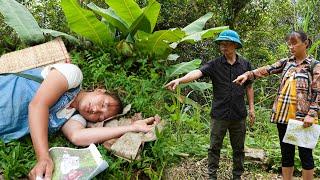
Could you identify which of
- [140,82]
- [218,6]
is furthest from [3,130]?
[218,6]

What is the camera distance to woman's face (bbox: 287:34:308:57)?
122 inches

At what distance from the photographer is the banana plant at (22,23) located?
492 cm

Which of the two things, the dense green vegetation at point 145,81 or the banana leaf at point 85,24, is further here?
the banana leaf at point 85,24

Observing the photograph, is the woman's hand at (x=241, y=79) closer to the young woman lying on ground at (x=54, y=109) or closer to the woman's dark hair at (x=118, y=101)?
the young woman lying on ground at (x=54, y=109)

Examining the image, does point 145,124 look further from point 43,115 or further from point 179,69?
point 179,69

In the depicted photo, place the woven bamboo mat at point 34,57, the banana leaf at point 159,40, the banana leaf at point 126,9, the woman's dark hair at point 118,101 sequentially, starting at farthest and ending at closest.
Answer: the banana leaf at point 126,9 < the banana leaf at point 159,40 < the woven bamboo mat at point 34,57 < the woman's dark hair at point 118,101

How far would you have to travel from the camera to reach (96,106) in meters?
3.46

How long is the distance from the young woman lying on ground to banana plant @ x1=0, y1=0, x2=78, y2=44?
4.94ft

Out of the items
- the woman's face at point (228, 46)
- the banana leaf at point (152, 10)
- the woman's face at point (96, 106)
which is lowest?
the woman's face at point (96, 106)

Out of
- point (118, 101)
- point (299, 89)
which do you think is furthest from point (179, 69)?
point (299, 89)

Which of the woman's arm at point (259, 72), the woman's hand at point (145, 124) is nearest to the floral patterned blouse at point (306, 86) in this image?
the woman's arm at point (259, 72)

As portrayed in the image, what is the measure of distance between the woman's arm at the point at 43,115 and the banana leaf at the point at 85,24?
5.39ft

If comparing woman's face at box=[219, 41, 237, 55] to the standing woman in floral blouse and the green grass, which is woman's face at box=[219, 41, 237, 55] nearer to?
the standing woman in floral blouse

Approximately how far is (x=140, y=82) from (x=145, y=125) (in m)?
0.94
